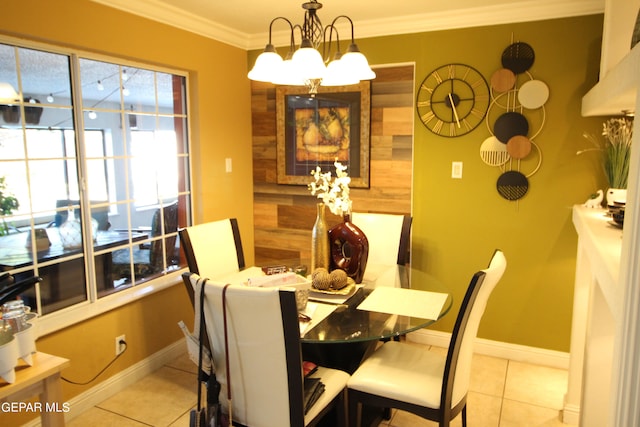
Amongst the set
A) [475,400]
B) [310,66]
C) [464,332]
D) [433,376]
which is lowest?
[475,400]

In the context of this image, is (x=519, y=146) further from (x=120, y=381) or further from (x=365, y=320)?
(x=120, y=381)

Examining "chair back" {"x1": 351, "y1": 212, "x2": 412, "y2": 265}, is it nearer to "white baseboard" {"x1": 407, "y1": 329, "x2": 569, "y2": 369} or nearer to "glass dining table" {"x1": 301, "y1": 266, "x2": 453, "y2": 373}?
"glass dining table" {"x1": 301, "y1": 266, "x2": 453, "y2": 373}

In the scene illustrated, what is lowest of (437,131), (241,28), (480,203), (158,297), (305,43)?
(158,297)

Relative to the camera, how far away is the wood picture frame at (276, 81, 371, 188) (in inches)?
139

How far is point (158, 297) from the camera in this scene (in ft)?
10.5

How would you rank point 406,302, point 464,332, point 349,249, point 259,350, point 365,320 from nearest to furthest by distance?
point 259,350, point 464,332, point 365,320, point 406,302, point 349,249

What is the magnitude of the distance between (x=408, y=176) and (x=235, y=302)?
2162mm

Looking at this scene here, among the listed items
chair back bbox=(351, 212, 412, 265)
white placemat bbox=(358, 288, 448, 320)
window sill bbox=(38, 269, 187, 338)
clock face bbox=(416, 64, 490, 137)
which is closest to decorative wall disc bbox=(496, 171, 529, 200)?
clock face bbox=(416, 64, 490, 137)

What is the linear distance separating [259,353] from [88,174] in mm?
1742

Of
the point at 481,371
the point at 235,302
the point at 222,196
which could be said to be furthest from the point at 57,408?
the point at 481,371

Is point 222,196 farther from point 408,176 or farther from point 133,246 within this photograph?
point 408,176

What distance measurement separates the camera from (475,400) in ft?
9.19

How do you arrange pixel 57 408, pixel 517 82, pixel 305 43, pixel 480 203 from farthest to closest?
pixel 480 203 < pixel 517 82 < pixel 305 43 < pixel 57 408

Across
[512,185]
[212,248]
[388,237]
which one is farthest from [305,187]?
[512,185]
